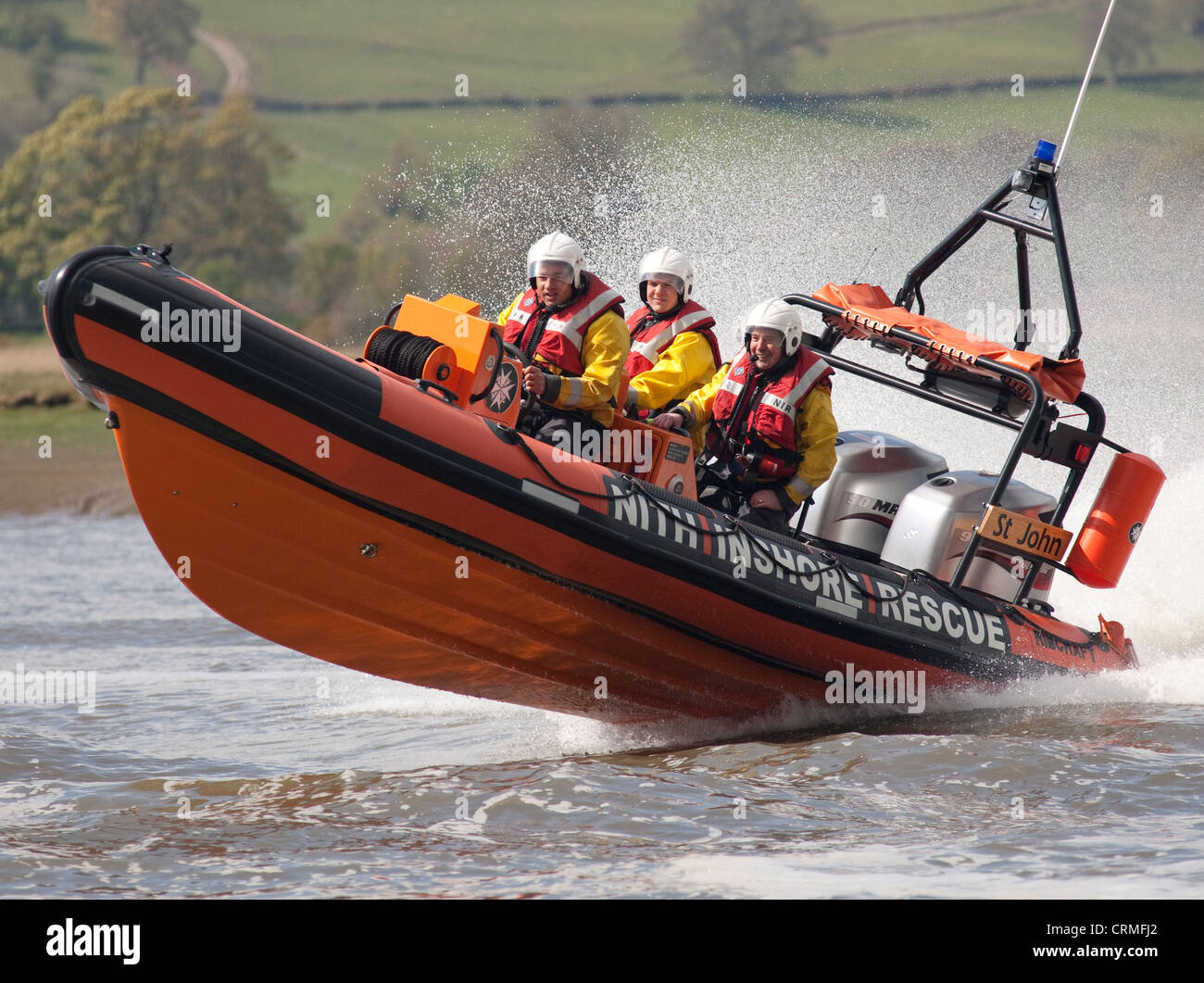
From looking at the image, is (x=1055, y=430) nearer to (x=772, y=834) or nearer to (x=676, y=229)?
(x=772, y=834)

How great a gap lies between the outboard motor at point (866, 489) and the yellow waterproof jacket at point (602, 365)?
1.31 metres

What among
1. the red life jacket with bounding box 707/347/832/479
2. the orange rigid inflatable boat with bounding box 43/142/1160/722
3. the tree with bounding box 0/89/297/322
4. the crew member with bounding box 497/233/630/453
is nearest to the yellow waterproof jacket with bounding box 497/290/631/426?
the crew member with bounding box 497/233/630/453

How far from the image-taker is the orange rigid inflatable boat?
4.33m

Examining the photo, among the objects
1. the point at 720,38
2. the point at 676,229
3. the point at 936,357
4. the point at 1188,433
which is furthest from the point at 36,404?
the point at 720,38

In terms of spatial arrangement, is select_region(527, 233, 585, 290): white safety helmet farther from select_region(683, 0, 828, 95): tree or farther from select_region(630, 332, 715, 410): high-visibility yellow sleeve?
select_region(683, 0, 828, 95): tree

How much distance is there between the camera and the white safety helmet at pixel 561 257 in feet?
17.6

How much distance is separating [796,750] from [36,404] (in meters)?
14.6

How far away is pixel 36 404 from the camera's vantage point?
17500 millimetres

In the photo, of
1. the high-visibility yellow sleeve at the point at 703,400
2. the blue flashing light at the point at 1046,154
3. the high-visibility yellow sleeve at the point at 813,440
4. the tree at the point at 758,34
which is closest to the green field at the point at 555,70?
the tree at the point at 758,34

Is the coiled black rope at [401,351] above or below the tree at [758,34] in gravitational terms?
below

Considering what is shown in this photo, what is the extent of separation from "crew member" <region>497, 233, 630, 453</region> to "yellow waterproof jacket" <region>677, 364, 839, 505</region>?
1.47 feet

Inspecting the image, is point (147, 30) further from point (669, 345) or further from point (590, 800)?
point (590, 800)

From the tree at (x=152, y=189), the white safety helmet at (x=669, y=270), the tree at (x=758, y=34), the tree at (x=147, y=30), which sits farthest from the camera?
the tree at (x=147, y=30)

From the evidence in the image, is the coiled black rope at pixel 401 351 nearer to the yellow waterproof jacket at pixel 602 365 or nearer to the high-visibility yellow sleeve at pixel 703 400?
the yellow waterproof jacket at pixel 602 365
